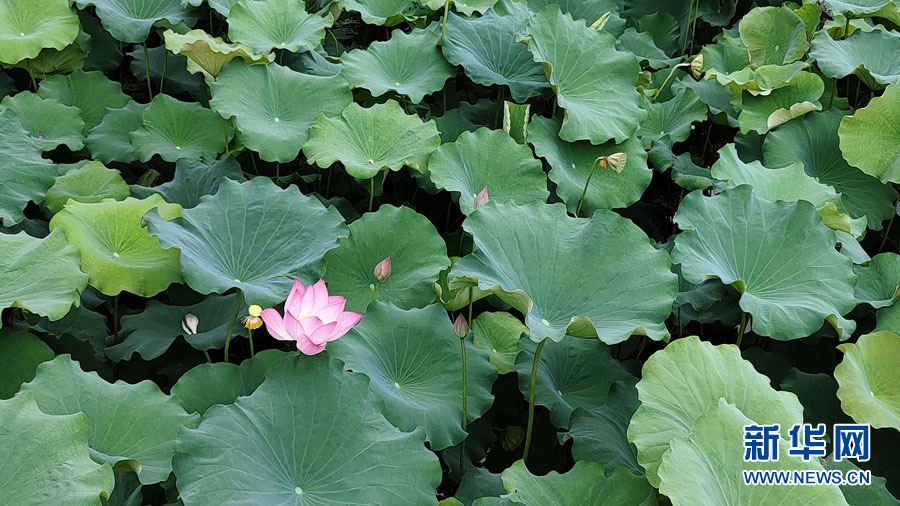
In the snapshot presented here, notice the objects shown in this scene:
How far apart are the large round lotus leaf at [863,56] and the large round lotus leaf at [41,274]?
2.19 m

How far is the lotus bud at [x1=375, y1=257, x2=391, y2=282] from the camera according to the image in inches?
68.6

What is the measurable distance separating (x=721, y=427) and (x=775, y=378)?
710mm

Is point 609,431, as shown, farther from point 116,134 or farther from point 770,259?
point 116,134

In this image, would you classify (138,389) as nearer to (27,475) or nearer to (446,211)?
(27,475)

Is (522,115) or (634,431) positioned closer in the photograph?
(634,431)

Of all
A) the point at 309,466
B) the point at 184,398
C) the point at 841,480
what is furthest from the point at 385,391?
the point at 841,480

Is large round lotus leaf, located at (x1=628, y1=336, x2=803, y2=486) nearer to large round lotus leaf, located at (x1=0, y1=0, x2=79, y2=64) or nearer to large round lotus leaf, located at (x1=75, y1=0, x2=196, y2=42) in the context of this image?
large round lotus leaf, located at (x1=75, y1=0, x2=196, y2=42)

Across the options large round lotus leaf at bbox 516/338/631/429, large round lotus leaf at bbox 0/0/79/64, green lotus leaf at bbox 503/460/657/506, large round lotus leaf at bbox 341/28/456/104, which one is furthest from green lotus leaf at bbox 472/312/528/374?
large round lotus leaf at bbox 0/0/79/64

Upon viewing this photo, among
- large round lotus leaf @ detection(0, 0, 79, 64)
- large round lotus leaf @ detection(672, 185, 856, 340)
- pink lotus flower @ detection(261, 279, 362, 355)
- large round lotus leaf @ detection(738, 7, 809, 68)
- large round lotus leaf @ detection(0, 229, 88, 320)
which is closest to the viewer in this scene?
pink lotus flower @ detection(261, 279, 362, 355)

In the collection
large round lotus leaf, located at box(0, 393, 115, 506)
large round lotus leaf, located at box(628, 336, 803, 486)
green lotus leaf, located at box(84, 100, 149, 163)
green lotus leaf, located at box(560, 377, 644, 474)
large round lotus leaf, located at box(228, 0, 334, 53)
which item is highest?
large round lotus leaf, located at box(0, 393, 115, 506)

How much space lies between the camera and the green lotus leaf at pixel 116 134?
7.43 ft

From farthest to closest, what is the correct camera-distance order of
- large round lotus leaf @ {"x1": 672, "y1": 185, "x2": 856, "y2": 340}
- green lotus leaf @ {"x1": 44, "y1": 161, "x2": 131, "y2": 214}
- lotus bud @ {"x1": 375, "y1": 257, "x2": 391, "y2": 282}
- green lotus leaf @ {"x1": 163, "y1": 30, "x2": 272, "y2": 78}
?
green lotus leaf @ {"x1": 163, "y1": 30, "x2": 272, "y2": 78} → green lotus leaf @ {"x1": 44, "y1": 161, "x2": 131, "y2": 214} → lotus bud @ {"x1": 375, "y1": 257, "x2": 391, "y2": 282} → large round lotus leaf @ {"x1": 672, "y1": 185, "x2": 856, "y2": 340}

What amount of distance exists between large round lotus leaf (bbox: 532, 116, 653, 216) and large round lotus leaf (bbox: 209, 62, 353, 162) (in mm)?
590

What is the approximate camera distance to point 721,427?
1244 mm
